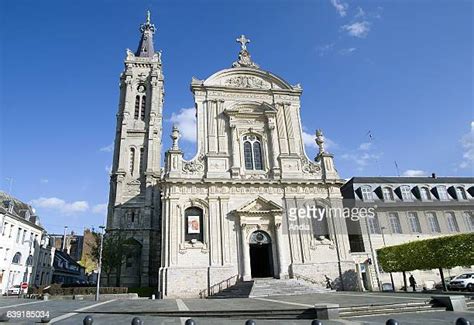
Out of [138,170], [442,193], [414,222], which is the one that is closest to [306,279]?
[414,222]

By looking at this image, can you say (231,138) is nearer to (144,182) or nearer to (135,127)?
(144,182)

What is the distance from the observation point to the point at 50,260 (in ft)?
147

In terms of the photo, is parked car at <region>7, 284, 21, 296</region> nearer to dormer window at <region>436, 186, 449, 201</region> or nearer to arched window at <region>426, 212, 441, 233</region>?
arched window at <region>426, 212, 441, 233</region>

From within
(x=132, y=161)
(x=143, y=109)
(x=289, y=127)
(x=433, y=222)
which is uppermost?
(x=143, y=109)

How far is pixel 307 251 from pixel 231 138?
11.1 m

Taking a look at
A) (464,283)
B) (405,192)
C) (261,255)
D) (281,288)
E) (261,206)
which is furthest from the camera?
(405,192)

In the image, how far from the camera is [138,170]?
36344mm

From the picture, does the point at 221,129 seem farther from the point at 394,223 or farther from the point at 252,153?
the point at 394,223

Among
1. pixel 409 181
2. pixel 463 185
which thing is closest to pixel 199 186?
pixel 409 181

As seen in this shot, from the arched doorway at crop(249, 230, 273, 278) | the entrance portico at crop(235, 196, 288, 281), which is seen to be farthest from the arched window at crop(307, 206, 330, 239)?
the arched doorway at crop(249, 230, 273, 278)

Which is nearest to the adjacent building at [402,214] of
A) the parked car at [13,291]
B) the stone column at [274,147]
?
the stone column at [274,147]

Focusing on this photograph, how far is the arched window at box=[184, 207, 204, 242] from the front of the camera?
22.7 m

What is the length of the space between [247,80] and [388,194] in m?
18.2

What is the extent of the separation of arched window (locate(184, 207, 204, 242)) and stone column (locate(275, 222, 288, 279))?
5794 mm
